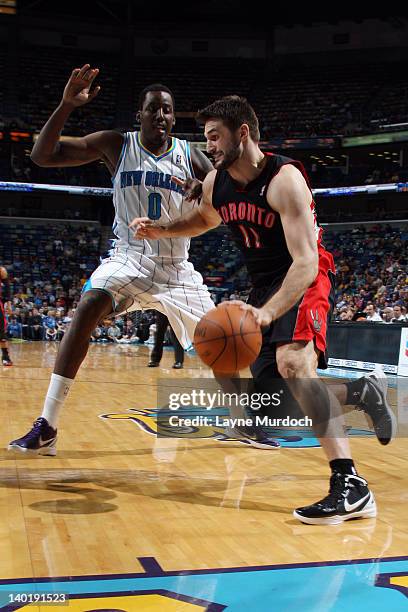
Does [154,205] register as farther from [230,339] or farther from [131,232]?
[230,339]

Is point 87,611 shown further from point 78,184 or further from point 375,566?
point 78,184

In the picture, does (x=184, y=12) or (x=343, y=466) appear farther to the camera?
(x=184, y=12)

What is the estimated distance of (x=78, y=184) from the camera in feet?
96.1

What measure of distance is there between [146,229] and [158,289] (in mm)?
521

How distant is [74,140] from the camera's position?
3834 mm

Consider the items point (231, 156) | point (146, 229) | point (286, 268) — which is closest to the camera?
point (231, 156)

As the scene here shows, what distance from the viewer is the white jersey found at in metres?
4.16

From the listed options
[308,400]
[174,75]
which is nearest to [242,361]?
[308,400]

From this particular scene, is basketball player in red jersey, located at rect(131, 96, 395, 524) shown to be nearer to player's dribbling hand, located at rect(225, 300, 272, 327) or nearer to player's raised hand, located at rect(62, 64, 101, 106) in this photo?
player's dribbling hand, located at rect(225, 300, 272, 327)

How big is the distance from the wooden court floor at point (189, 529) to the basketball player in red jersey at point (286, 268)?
0.27 m

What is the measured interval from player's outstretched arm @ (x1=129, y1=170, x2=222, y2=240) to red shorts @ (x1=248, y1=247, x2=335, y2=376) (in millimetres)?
567

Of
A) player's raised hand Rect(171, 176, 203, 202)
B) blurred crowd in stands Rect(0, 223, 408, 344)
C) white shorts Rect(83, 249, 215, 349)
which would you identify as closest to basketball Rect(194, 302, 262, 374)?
player's raised hand Rect(171, 176, 203, 202)

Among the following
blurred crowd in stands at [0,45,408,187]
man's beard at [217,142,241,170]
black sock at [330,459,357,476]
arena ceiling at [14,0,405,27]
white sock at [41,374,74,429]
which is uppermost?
arena ceiling at [14,0,405,27]

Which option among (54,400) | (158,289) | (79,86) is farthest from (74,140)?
(54,400)
